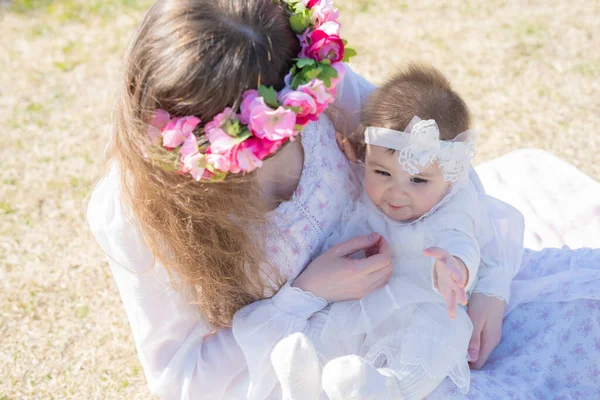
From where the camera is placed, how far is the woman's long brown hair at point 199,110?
1639 mm

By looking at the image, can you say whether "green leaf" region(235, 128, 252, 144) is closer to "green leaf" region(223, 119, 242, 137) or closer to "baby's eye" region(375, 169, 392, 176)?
"green leaf" region(223, 119, 242, 137)

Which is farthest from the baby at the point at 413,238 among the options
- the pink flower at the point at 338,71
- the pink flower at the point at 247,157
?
the pink flower at the point at 247,157

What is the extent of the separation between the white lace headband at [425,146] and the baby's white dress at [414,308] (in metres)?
0.11

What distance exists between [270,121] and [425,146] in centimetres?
55

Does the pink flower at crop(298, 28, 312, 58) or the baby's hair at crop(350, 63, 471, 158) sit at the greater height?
the pink flower at crop(298, 28, 312, 58)

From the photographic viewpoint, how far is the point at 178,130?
1.65 m

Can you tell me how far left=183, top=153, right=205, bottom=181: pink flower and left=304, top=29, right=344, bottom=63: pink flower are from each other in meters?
0.41

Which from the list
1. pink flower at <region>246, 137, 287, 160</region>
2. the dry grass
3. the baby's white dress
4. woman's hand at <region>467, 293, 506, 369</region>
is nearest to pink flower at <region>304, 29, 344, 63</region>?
pink flower at <region>246, 137, 287, 160</region>

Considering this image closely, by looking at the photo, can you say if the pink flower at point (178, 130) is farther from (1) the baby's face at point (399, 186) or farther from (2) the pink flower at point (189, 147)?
(1) the baby's face at point (399, 186)

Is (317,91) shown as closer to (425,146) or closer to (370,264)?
(425,146)

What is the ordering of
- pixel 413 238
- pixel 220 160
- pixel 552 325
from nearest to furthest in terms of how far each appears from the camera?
1. pixel 220 160
2. pixel 413 238
3. pixel 552 325

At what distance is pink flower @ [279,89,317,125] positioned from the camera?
5.46 ft

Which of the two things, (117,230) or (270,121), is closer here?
(270,121)

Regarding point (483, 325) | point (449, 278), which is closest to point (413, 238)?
point (449, 278)
